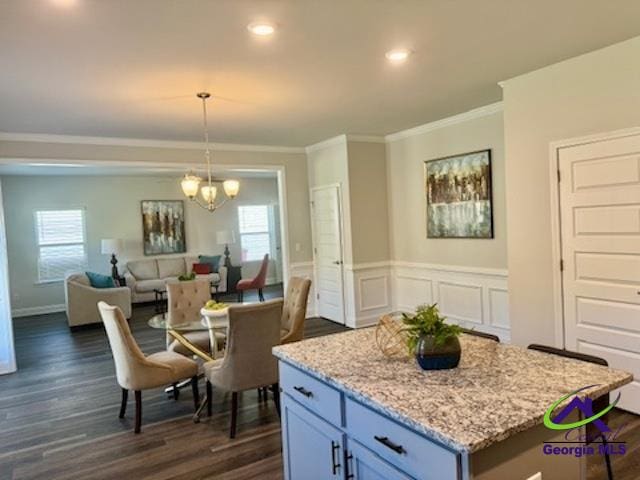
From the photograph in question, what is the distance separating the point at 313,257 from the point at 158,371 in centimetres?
389

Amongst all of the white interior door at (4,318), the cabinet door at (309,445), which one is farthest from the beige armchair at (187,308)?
the cabinet door at (309,445)

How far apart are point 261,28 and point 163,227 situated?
7612mm

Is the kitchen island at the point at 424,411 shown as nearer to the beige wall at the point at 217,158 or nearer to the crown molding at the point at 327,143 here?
the crown molding at the point at 327,143

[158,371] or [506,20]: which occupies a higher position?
[506,20]

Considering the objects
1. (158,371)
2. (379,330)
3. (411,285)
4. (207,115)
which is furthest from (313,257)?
(379,330)

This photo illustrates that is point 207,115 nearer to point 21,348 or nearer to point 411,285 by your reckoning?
point 411,285

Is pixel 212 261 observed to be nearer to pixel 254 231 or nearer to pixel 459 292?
pixel 254 231

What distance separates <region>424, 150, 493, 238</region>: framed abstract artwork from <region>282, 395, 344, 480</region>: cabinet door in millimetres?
3572

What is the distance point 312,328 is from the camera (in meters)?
6.38

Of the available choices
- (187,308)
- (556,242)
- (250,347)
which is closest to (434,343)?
(250,347)

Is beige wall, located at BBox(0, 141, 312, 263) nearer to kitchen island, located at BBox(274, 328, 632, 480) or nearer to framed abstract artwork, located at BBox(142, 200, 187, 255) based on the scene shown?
framed abstract artwork, located at BBox(142, 200, 187, 255)

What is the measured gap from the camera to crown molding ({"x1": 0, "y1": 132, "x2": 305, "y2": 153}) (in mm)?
5074

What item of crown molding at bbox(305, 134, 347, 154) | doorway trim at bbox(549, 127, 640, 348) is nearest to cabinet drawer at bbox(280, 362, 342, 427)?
doorway trim at bbox(549, 127, 640, 348)

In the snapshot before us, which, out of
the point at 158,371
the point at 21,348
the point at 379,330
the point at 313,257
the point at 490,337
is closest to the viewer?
the point at 379,330
